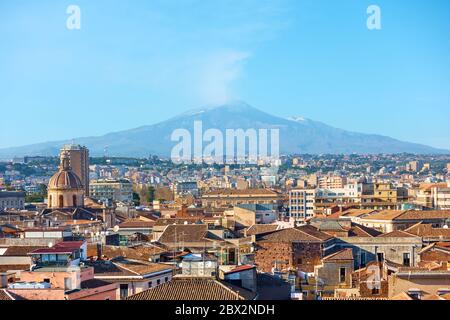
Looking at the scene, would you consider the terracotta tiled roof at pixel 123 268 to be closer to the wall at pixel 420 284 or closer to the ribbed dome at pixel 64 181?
the wall at pixel 420 284

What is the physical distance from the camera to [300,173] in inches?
3423

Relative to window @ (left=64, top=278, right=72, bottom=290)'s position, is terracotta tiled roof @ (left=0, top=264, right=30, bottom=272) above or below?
below

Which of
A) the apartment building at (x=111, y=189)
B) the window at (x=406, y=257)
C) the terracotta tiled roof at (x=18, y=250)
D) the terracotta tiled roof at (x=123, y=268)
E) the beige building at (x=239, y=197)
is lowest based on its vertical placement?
the apartment building at (x=111, y=189)

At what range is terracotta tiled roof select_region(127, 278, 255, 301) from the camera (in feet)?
27.1

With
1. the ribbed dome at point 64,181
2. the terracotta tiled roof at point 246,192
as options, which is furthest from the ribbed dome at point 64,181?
the terracotta tiled roof at point 246,192

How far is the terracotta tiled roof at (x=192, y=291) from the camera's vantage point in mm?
8273

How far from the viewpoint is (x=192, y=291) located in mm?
8594

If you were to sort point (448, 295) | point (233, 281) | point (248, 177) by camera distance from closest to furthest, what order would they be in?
point (448, 295) < point (233, 281) < point (248, 177)

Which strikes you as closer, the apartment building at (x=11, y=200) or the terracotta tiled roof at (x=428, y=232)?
the terracotta tiled roof at (x=428, y=232)

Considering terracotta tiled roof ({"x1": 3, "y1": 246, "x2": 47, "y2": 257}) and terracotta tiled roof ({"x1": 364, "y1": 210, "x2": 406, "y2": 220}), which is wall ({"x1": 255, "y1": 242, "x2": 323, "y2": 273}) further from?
terracotta tiled roof ({"x1": 364, "y1": 210, "x2": 406, "y2": 220})

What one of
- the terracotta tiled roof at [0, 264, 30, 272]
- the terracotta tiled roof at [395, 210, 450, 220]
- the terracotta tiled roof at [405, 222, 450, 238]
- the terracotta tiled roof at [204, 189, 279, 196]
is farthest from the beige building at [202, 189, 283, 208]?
the terracotta tiled roof at [0, 264, 30, 272]

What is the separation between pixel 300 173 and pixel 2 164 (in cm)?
2865
